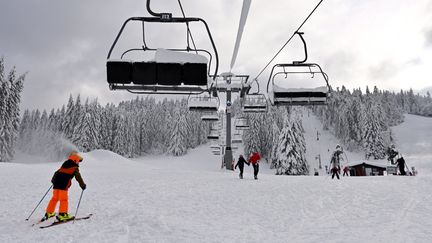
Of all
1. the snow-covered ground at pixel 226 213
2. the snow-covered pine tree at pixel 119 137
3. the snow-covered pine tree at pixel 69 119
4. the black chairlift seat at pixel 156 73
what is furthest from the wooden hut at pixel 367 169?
the snow-covered pine tree at pixel 69 119

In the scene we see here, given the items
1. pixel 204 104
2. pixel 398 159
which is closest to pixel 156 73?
pixel 204 104

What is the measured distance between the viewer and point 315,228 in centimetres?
714

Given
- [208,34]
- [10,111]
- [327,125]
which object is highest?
[327,125]

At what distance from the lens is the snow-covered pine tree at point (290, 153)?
48.1m

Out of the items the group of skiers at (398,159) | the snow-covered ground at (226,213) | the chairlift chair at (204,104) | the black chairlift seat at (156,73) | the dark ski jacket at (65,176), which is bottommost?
the snow-covered ground at (226,213)

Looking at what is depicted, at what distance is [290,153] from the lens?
48.7 m

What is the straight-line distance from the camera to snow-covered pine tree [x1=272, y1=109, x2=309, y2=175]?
158ft

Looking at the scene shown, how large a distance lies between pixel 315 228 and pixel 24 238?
6511 millimetres

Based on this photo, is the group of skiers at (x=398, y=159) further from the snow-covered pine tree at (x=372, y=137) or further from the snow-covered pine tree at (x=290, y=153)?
the snow-covered pine tree at (x=372, y=137)

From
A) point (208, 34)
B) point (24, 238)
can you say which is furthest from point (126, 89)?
point (24, 238)

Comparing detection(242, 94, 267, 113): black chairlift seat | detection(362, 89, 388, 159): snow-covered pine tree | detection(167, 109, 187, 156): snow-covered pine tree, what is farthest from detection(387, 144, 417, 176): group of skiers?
detection(167, 109, 187, 156): snow-covered pine tree

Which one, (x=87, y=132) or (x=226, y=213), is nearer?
(x=226, y=213)

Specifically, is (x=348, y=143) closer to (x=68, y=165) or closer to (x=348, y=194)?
(x=348, y=194)

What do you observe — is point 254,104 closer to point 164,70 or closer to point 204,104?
point 204,104
